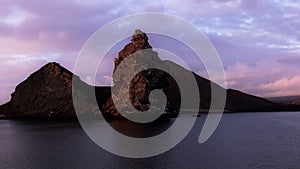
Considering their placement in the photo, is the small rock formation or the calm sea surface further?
the small rock formation

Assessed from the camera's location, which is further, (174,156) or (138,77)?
(138,77)

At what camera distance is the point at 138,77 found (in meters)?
187

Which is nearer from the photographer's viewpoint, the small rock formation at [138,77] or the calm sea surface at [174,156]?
the calm sea surface at [174,156]

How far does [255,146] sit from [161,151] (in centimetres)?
2261

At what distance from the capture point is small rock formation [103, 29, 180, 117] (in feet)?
607

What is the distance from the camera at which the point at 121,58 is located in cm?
19900

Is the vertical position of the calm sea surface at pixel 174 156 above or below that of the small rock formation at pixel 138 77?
below

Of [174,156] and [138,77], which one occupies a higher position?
[138,77]

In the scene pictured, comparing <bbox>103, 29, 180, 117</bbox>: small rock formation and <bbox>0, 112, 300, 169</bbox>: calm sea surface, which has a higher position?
<bbox>103, 29, 180, 117</bbox>: small rock formation

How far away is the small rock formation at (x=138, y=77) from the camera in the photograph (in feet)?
607

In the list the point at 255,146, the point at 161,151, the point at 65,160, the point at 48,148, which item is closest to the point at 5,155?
the point at 48,148

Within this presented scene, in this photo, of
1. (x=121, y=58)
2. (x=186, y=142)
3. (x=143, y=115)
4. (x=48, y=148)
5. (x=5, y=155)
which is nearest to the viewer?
(x=5, y=155)

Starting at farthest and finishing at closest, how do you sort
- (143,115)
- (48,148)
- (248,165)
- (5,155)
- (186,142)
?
1. (143,115)
2. (186,142)
3. (48,148)
4. (5,155)
5. (248,165)

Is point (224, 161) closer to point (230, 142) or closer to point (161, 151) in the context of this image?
point (161, 151)
